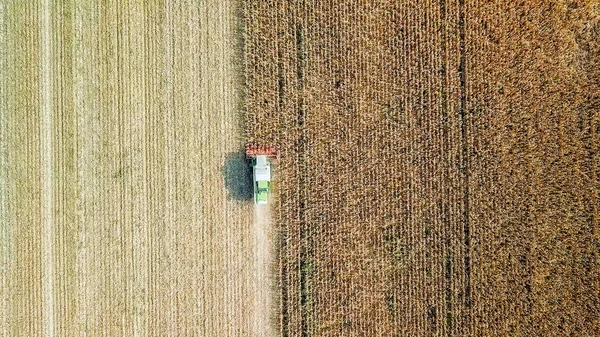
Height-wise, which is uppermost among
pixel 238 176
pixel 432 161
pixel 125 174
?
pixel 432 161

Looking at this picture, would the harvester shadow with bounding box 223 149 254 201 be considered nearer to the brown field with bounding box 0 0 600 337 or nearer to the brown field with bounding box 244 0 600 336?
the brown field with bounding box 0 0 600 337

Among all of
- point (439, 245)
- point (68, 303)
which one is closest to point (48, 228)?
point (68, 303)

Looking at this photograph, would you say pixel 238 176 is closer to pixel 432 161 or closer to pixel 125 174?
pixel 125 174

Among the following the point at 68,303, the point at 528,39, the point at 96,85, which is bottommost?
the point at 68,303

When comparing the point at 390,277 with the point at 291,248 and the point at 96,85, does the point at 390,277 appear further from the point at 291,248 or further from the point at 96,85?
the point at 96,85

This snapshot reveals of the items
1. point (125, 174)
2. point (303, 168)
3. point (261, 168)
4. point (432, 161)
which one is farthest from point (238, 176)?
point (432, 161)

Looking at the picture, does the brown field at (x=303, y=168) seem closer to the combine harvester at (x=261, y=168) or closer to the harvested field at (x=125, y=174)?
the harvested field at (x=125, y=174)

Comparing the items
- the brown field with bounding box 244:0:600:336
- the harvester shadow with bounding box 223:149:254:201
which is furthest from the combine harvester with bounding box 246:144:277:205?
the brown field with bounding box 244:0:600:336
